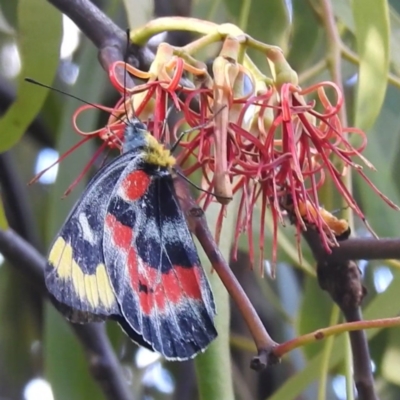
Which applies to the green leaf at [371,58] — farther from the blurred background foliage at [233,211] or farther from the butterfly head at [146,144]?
the butterfly head at [146,144]

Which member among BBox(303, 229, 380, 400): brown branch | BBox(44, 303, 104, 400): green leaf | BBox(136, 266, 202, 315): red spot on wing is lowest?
BBox(44, 303, 104, 400): green leaf

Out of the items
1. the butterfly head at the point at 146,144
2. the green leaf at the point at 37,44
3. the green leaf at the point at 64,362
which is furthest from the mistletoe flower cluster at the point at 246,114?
the green leaf at the point at 64,362

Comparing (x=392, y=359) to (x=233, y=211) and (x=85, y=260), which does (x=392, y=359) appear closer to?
(x=233, y=211)

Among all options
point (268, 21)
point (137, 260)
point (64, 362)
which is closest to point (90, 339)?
point (64, 362)

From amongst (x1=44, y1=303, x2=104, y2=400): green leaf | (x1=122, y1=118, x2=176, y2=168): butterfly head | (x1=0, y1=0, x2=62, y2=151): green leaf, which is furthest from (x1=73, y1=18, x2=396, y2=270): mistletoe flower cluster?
(x1=44, y1=303, x2=104, y2=400): green leaf

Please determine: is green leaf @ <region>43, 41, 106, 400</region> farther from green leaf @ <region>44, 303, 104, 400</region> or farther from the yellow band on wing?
the yellow band on wing

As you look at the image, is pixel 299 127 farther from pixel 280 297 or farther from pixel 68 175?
pixel 280 297

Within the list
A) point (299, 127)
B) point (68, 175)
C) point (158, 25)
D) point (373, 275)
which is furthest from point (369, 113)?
point (373, 275)
